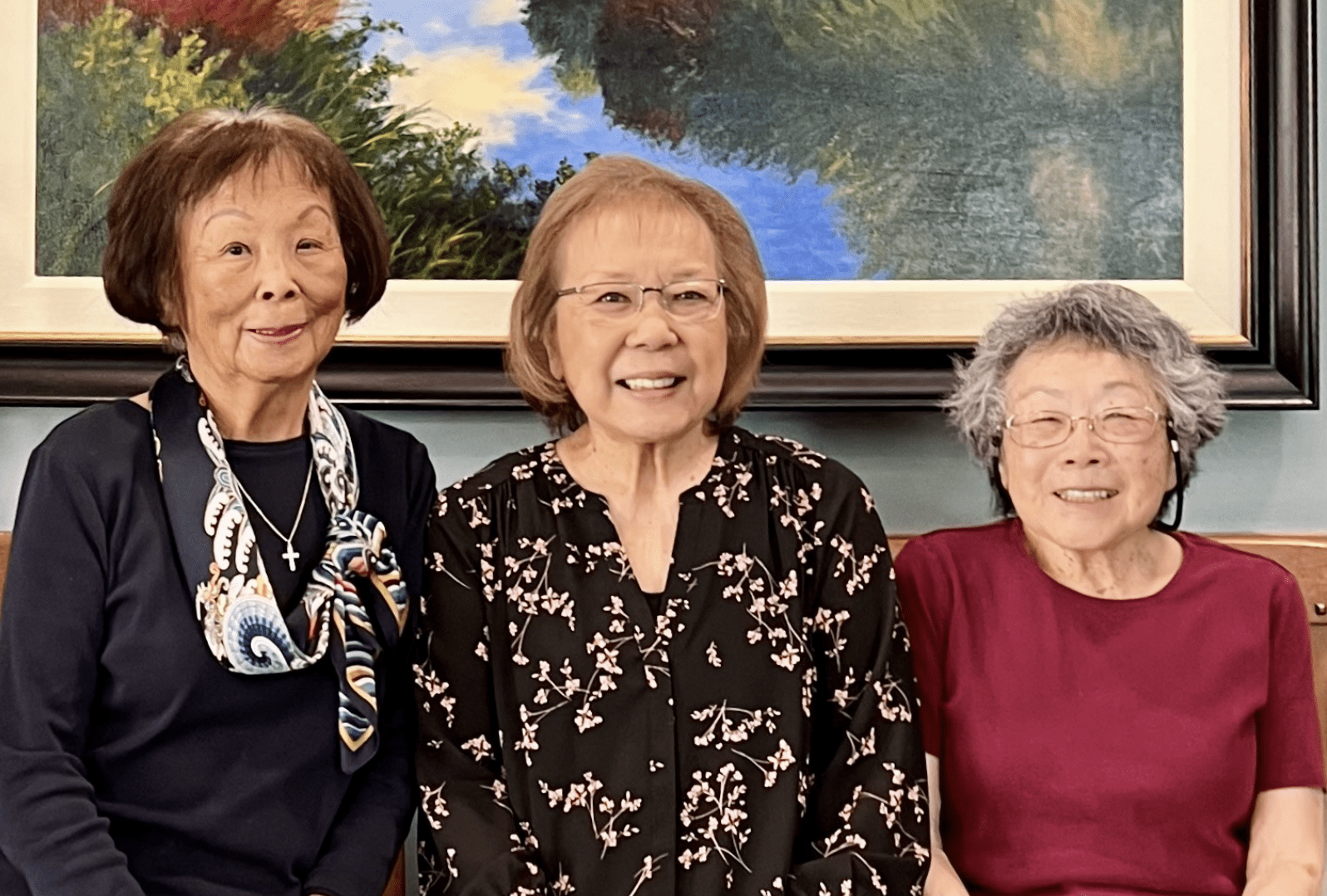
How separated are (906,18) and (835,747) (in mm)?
1098

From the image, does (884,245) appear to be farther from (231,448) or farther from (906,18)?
(231,448)

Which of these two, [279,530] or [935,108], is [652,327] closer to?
[279,530]

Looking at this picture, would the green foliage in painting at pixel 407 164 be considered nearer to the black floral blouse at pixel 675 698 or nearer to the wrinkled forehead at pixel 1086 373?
the black floral blouse at pixel 675 698

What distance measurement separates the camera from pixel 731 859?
153 centimetres

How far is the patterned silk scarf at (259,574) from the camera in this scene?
5.13 ft

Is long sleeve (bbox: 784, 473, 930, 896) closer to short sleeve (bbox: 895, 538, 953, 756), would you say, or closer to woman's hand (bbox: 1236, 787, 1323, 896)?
short sleeve (bbox: 895, 538, 953, 756)

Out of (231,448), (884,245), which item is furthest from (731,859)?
(884,245)

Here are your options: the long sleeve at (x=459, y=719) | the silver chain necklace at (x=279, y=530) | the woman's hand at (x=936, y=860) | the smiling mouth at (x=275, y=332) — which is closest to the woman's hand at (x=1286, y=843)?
the woman's hand at (x=936, y=860)

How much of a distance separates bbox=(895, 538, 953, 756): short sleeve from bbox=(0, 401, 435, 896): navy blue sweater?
692 millimetres

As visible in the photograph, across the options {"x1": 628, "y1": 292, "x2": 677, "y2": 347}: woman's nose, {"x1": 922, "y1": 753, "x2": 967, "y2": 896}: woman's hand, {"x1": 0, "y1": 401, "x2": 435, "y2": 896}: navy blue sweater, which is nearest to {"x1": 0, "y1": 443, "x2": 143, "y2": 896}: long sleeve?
{"x1": 0, "y1": 401, "x2": 435, "y2": 896}: navy blue sweater

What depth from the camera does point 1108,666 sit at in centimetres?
172

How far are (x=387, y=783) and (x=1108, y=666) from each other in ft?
2.99

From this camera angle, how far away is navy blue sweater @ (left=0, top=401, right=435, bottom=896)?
4.99ft

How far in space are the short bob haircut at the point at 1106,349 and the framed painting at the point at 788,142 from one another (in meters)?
0.24
